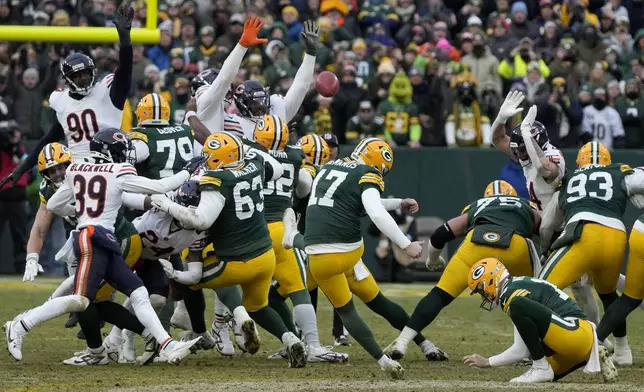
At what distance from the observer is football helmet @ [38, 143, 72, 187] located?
32.6 ft

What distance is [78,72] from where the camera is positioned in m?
10.7

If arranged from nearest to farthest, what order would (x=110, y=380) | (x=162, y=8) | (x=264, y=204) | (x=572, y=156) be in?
(x=110, y=380)
(x=264, y=204)
(x=572, y=156)
(x=162, y=8)

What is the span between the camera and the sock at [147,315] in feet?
29.8

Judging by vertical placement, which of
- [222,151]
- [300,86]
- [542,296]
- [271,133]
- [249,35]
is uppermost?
[249,35]

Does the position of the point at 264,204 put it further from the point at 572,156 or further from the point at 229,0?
the point at 229,0

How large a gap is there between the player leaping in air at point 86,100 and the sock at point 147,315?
2153 mm

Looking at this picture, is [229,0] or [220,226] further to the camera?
[229,0]

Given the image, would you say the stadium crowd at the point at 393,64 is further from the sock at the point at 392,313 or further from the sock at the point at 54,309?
the sock at the point at 54,309

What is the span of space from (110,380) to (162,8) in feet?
40.8

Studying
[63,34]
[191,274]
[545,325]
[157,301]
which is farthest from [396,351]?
[63,34]

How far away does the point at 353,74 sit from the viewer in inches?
720

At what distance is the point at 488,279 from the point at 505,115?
90.9 inches

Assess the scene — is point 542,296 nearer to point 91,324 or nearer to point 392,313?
point 392,313

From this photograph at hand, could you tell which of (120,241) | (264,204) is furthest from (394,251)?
(120,241)
